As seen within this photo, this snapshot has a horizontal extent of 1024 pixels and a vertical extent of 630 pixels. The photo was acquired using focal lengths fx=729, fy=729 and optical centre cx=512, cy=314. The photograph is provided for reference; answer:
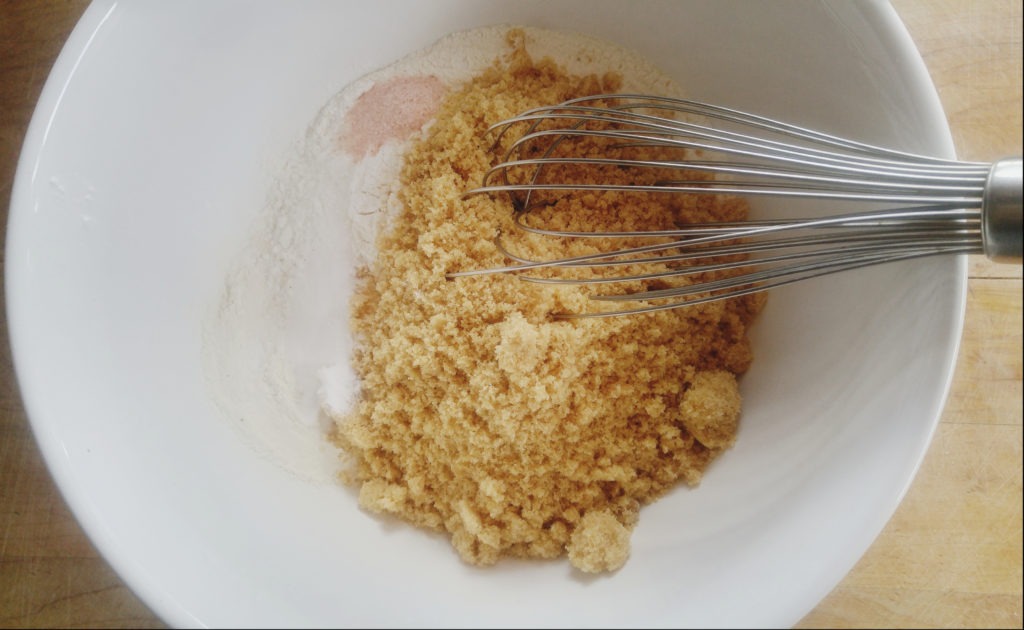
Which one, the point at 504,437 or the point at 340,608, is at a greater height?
the point at 504,437


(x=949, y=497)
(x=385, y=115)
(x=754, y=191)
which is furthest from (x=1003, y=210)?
(x=385, y=115)

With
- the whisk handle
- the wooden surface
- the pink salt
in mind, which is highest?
the pink salt

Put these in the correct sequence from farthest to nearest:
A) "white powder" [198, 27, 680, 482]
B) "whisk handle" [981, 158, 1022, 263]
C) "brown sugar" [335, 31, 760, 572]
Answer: "white powder" [198, 27, 680, 482] < "brown sugar" [335, 31, 760, 572] < "whisk handle" [981, 158, 1022, 263]

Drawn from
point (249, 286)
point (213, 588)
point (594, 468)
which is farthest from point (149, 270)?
point (594, 468)

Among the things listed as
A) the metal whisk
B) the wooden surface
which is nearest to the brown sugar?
the metal whisk

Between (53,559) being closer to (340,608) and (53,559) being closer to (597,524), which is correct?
(340,608)

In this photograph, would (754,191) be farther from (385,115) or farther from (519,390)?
(385,115)

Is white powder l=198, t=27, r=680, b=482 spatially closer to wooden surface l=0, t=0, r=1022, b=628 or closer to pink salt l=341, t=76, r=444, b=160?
pink salt l=341, t=76, r=444, b=160
